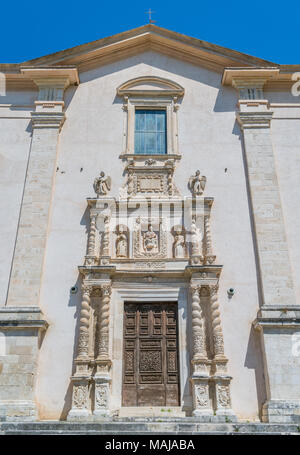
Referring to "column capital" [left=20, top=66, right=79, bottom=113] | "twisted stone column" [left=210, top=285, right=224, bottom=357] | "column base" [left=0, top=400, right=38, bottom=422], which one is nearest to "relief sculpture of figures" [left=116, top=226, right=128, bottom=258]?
"twisted stone column" [left=210, top=285, right=224, bottom=357]

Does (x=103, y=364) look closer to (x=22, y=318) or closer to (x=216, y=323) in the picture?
(x=22, y=318)

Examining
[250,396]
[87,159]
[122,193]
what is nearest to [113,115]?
[87,159]

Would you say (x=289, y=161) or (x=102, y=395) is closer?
(x=102, y=395)

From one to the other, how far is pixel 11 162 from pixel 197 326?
6.86 m

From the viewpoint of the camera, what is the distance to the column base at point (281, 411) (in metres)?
9.54

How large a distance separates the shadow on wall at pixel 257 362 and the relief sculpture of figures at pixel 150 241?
10.2 feet

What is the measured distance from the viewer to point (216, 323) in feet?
34.8

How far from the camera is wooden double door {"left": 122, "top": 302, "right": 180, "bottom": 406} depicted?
10.3m

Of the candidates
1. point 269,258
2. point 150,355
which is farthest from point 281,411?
point 269,258

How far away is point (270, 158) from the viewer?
12.8m

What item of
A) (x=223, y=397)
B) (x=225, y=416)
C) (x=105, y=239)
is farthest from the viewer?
(x=105, y=239)

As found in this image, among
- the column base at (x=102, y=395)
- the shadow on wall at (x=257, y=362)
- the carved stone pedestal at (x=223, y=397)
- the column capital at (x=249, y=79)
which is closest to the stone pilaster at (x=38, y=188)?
the column base at (x=102, y=395)

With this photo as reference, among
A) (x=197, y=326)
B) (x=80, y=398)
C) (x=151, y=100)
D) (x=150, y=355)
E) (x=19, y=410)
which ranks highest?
(x=151, y=100)

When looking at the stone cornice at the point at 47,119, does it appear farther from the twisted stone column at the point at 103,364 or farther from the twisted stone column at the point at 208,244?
the twisted stone column at the point at 103,364
